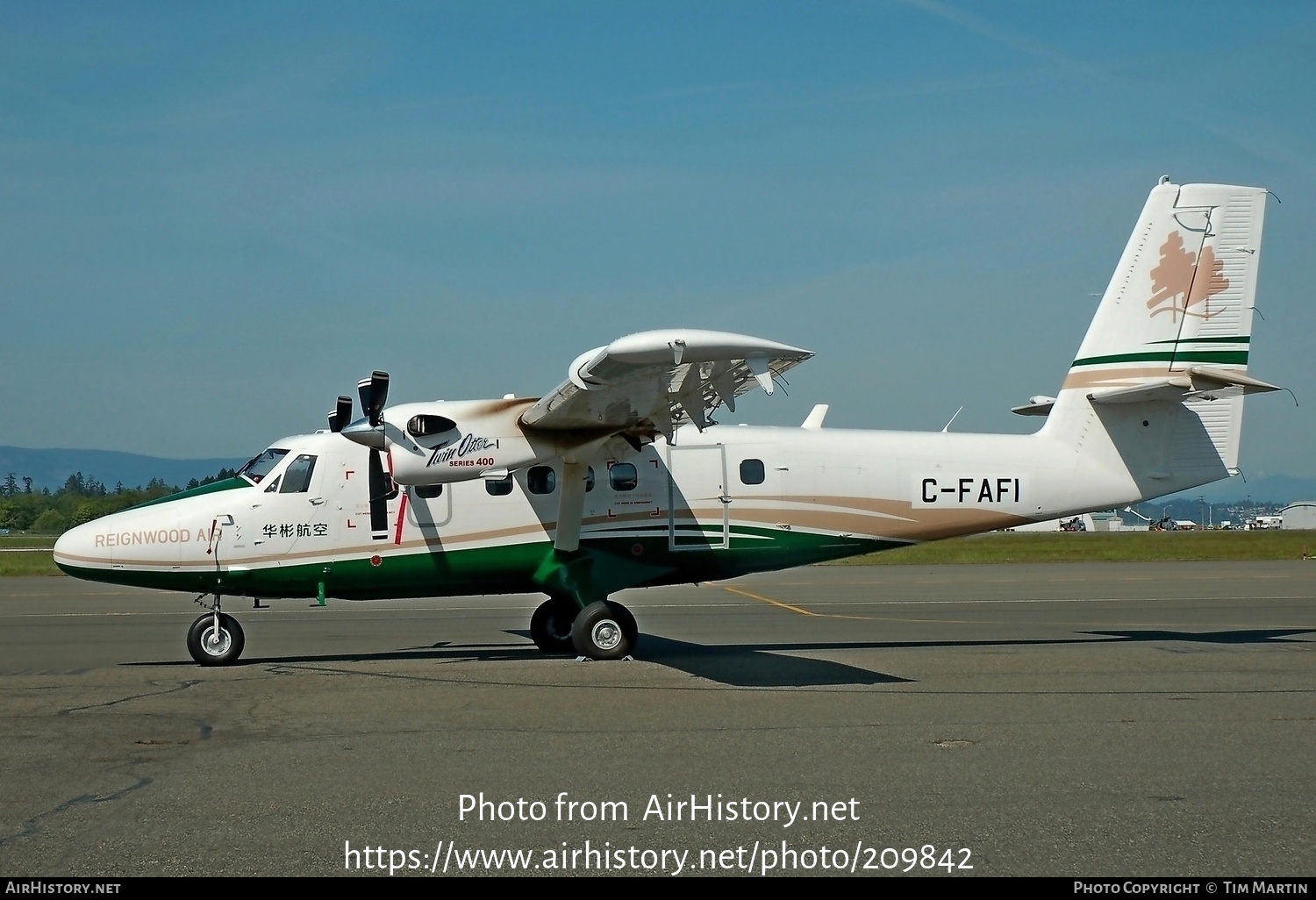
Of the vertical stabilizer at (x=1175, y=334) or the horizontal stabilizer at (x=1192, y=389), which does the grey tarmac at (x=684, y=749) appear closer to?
the vertical stabilizer at (x=1175, y=334)

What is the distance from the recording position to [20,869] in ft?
19.4

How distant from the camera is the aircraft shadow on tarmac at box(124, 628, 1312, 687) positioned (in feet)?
43.3

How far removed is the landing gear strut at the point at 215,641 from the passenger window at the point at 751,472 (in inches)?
271

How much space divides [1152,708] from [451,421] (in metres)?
8.04

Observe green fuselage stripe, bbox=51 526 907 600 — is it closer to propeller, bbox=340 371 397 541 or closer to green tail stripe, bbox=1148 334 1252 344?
propeller, bbox=340 371 397 541

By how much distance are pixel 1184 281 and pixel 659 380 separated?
8544mm

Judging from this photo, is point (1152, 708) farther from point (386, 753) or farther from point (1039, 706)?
point (386, 753)

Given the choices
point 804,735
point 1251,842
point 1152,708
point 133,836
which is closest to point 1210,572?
point 1152,708

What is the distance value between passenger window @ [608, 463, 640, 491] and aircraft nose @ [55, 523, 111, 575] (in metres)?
6.47

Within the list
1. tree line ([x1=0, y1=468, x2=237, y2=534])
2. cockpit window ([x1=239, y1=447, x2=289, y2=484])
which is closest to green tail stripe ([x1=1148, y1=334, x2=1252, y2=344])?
cockpit window ([x1=239, y1=447, x2=289, y2=484])

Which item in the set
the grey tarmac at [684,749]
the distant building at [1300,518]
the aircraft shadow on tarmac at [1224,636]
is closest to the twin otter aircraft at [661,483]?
the grey tarmac at [684,749]

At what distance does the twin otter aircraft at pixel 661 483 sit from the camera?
14.8 metres

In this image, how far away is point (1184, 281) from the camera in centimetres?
1656

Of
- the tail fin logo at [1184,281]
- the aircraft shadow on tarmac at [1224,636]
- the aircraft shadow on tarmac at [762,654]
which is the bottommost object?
the aircraft shadow on tarmac at [762,654]
